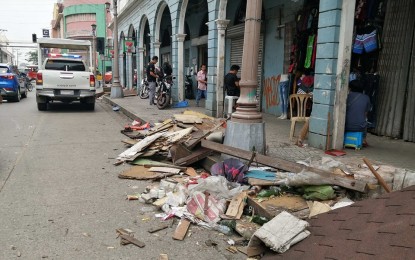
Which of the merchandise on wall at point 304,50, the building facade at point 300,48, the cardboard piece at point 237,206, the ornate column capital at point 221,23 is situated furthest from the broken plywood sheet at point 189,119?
the ornate column capital at point 221,23

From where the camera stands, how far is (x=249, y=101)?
5773mm

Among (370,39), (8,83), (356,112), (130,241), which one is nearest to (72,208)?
(130,241)

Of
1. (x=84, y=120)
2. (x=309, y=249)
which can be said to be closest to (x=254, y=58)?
(x=309, y=249)

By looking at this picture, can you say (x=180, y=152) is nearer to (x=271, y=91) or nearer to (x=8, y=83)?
(x=271, y=91)

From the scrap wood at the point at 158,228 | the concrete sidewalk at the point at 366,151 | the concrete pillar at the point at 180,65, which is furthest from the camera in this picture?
the concrete pillar at the point at 180,65

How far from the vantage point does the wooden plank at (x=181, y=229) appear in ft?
11.9

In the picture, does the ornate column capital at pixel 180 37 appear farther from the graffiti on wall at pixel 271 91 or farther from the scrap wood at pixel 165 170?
the scrap wood at pixel 165 170

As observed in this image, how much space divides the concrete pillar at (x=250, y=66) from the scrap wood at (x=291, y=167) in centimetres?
60

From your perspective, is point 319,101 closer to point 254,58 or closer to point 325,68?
point 325,68

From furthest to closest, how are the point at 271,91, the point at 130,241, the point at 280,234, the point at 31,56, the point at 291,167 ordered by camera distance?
the point at 31,56 < the point at 271,91 < the point at 291,167 < the point at 130,241 < the point at 280,234

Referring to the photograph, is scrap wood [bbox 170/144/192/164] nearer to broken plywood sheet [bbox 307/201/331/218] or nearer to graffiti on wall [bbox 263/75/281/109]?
broken plywood sheet [bbox 307/201/331/218]

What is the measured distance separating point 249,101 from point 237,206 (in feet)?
7.03

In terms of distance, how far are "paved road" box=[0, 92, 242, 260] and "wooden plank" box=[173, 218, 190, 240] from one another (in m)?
0.06

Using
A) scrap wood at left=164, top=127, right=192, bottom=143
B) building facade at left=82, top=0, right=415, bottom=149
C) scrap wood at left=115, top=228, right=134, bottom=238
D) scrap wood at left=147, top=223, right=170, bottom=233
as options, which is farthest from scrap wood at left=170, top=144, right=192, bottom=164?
scrap wood at left=115, top=228, right=134, bottom=238
